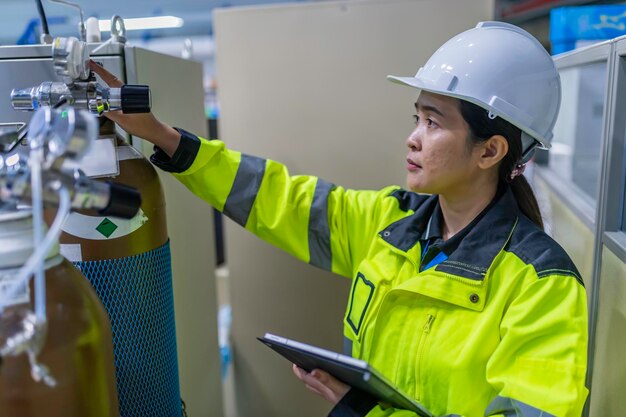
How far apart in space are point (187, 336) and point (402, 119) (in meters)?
0.84

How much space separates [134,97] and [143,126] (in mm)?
198

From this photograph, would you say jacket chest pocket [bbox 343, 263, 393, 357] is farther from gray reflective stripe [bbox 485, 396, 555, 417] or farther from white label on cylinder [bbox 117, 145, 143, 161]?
white label on cylinder [bbox 117, 145, 143, 161]

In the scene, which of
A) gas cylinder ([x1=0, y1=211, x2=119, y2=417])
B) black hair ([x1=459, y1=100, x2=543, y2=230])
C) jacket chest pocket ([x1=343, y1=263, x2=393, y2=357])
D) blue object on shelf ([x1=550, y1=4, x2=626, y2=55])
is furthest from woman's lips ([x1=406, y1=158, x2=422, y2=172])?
blue object on shelf ([x1=550, y1=4, x2=626, y2=55])

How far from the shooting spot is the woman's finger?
882 millimetres

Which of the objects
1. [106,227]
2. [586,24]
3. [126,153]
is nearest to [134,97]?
[126,153]

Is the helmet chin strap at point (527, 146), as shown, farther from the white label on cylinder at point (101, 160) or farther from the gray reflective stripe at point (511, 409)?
the white label on cylinder at point (101, 160)

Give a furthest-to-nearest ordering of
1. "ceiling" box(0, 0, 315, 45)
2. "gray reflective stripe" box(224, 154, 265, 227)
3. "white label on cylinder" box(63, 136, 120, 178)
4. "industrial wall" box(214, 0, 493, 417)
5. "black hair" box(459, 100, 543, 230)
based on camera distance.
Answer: "ceiling" box(0, 0, 315, 45)
"industrial wall" box(214, 0, 493, 417)
"gray reflective stripe" box(224, 154, 265, 227)
"black hair" box(459, 100, 543, 230)
"white label on cylinder" box(63, 136, 120, 178)

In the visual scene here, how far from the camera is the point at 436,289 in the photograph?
2.95 feet

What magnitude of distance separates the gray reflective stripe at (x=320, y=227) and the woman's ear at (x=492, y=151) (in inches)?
14.9

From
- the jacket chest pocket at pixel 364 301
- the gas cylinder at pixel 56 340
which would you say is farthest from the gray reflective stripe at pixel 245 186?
the gas cylinder at pixel 56 340

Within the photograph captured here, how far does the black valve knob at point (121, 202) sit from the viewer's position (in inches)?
21.9

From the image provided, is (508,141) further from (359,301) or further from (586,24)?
(586,24)

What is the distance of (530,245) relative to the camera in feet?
2.95

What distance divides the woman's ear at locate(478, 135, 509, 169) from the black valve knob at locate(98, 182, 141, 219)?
25.3 inches
